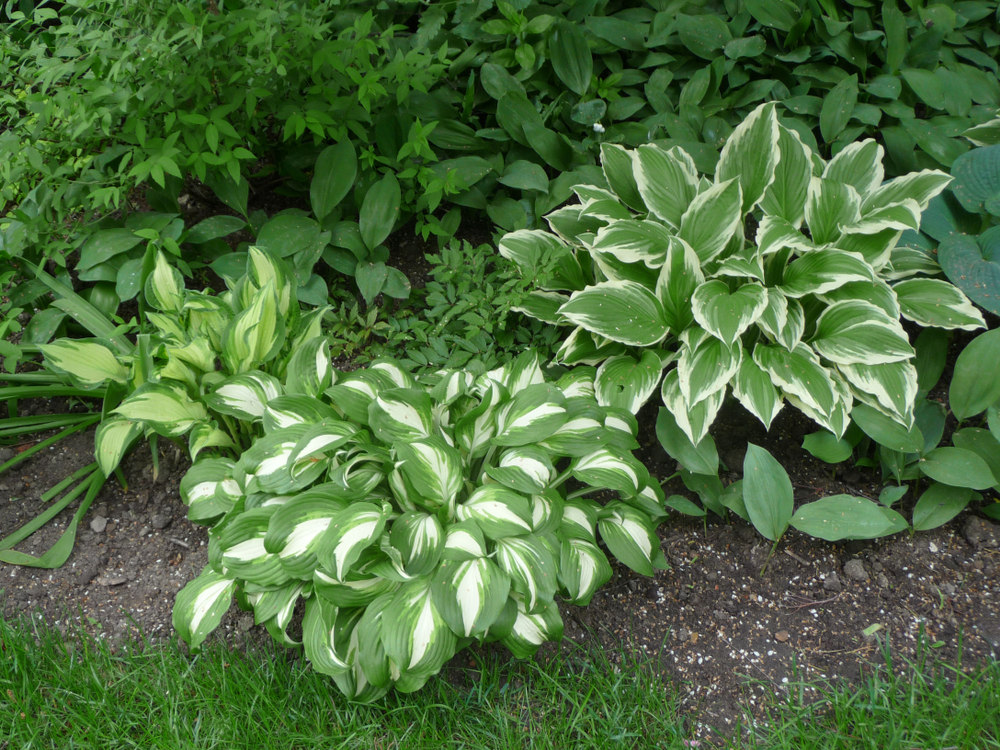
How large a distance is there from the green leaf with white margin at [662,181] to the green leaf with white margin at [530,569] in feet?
3.92

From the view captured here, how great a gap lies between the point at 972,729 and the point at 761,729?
455mm

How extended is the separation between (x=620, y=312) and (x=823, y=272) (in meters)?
0.60

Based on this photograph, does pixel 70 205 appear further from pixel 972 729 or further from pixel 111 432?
pixel 972 729

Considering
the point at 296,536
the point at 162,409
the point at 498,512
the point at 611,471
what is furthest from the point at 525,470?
the point at 162,409

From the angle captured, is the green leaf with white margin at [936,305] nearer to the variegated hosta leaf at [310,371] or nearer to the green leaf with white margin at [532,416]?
the green leaf with white margin at [532,416]

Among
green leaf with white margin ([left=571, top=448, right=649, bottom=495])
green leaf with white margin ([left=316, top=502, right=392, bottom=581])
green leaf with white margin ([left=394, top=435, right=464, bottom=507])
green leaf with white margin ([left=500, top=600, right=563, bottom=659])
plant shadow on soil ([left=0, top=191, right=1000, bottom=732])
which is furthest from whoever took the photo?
plant shadow on soil ([left=0, top=191, right=1000, bottom=732])

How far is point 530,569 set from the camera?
5.01 ft

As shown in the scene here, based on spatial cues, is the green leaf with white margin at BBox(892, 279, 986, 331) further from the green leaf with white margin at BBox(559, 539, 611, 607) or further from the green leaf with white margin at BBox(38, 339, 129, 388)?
the green leaf with white margin at BBox(38, 339, 129, 388)

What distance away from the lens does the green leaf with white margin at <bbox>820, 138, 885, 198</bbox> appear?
2301 mm

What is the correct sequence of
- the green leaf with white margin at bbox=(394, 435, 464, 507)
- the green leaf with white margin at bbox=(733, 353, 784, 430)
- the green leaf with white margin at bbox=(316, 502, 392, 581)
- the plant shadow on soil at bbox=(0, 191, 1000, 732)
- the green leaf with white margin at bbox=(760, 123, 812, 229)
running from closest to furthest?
the green leaf with white margin at bbox=(316, 502, 392, 581), the green leaf with white margin at bbox=(394, 435, 464, 507), the plant shadow on soil at bbox=(0, 191, 1000, 732), the green leaf with white margin at bbox=(733, 353, 784, 430), the green leaf with white margin at bbox=(760, 123, 812, 229)

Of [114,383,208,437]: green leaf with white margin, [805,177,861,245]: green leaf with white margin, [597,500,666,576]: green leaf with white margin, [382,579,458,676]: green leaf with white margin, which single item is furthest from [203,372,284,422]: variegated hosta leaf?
[805,177,861,245]: green leaf with white margin

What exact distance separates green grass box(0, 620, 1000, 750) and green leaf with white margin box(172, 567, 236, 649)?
17 centimetres

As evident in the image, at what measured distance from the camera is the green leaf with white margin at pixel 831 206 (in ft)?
7.04

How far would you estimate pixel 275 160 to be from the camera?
2875mm
